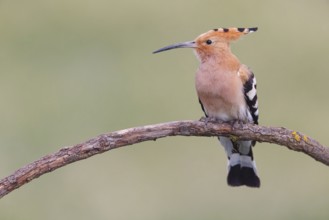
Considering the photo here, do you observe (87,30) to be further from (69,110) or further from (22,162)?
(22,162)

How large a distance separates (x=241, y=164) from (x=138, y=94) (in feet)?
7.89

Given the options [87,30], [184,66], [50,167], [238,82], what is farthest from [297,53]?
[50,167]

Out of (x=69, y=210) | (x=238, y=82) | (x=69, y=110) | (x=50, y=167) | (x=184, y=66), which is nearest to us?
(x=50, y=167)

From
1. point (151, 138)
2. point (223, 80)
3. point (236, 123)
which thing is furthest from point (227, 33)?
point (151, 138)

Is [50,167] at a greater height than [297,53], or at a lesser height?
lesser

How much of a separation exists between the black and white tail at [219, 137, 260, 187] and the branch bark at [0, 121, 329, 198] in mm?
381

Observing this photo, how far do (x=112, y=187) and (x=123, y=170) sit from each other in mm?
181

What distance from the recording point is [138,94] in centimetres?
601

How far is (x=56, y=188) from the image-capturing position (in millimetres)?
5070

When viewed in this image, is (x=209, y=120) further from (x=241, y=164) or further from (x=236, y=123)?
(x=241, y=164)

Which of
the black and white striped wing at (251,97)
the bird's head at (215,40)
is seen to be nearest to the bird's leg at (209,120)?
the black and white striped wing at (251,97)

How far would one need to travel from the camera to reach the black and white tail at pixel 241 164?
3658 millimetres

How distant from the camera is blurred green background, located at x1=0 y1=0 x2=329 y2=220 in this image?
505 cm

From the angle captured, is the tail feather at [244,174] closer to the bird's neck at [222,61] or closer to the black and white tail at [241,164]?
the black and white tail at [241,164]
